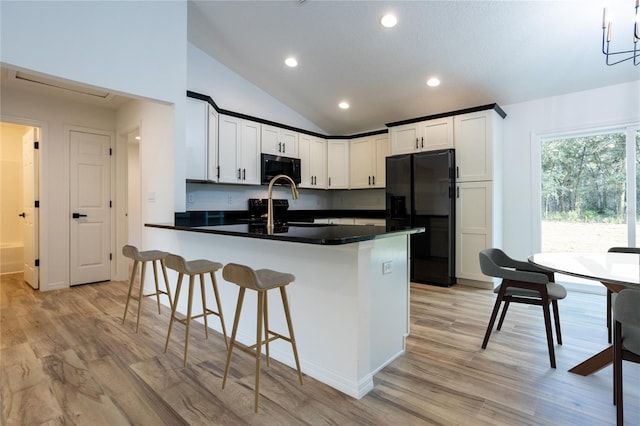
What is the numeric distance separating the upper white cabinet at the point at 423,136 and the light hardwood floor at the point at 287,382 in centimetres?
240

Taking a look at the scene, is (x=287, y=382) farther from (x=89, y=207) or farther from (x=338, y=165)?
(x=338, y=165)

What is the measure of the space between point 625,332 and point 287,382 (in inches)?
70.5

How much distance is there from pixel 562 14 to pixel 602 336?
9.16ft

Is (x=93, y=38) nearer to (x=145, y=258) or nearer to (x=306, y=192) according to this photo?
(x=145, y=258)

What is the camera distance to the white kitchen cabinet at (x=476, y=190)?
4012mm

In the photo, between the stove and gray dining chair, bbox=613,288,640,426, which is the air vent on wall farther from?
gray dining chair, bbox=613,288,640,426

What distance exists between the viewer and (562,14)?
2861mm

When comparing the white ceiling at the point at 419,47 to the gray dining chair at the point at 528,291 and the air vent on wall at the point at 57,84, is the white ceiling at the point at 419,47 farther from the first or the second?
the gray dining chair at the point at 528,291

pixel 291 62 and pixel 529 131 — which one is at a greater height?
pixel 291 62

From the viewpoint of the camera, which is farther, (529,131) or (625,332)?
(529,131)

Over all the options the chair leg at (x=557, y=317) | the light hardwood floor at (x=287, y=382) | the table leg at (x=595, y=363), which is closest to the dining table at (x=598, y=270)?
the table leg at (x=595, y=363)

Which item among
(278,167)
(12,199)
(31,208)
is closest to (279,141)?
(278,167)

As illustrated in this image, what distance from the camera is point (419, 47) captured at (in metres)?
3.43

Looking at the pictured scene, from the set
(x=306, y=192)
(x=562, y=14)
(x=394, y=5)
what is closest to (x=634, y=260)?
(x=562, y=14)
